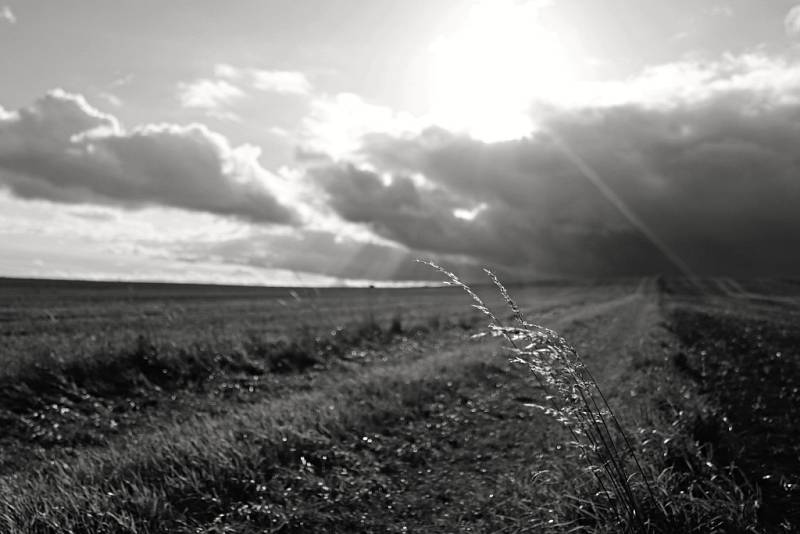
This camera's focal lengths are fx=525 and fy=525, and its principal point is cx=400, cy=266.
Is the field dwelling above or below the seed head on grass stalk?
below

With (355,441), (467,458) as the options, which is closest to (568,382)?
(467,458)

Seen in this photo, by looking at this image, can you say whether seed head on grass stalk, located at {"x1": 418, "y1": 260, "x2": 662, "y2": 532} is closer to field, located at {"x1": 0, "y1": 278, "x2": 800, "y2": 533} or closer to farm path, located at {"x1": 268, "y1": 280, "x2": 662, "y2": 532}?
field, located at {"x1": 0, "y1": 278, "x2": 800, "y2": 533}

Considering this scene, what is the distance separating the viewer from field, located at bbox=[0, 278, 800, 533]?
431cm

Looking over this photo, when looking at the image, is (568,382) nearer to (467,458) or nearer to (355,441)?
(467,458)

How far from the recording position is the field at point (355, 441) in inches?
170

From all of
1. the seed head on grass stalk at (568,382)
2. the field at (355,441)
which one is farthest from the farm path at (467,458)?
the seed head on grass stalk at (568,382)

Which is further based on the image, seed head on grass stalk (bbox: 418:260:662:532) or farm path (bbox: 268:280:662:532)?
farm path (bbox: 268:280:662:532)

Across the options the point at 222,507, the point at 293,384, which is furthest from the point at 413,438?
the point at 293,384

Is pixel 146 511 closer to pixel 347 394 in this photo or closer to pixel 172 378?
pixel 347 394

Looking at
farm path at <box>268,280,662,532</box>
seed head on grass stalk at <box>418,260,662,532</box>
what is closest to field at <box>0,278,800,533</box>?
farm path at <box>268,280,662,532</box>

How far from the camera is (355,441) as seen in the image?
254 inches

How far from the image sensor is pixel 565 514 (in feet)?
13.5

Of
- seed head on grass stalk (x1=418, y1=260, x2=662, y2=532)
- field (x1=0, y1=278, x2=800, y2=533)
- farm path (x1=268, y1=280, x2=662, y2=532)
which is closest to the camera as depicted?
seed head on grass stalk (x1=418, y1=260, x2=662, y2=532)

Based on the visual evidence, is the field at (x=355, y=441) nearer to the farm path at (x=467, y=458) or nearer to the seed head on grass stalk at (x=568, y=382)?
the farm path at (x=467, y=458)
